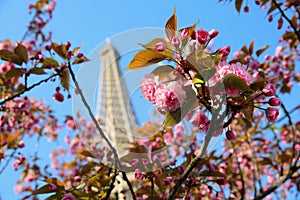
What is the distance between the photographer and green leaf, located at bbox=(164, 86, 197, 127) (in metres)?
0.99

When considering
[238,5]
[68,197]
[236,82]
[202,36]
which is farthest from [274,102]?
[238,5]

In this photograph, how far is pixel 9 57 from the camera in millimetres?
1617

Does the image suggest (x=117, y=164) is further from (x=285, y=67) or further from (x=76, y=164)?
(x=285, y=67)

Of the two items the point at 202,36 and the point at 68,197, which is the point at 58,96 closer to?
the point at 68,197

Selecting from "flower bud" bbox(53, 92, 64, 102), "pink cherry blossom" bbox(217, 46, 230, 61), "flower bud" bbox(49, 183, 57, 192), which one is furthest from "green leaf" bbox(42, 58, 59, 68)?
"pink cherry blossom" bbox(217, 46, 230, 61)

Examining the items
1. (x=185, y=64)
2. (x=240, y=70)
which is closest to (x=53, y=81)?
(x=185, y=64)

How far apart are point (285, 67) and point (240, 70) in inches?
109

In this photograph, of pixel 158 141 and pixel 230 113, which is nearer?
pixel 230 113

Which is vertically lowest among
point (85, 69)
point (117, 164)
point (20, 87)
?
point (117, 164)

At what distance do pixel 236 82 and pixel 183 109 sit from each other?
0.58 feet

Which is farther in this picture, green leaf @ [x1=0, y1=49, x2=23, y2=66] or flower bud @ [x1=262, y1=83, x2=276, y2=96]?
green leaf @ [x1=0, y1=49, x2=23, y2=66]

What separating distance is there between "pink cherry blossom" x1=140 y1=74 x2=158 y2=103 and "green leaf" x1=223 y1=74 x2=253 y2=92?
222 mm

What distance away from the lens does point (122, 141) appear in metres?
1.93

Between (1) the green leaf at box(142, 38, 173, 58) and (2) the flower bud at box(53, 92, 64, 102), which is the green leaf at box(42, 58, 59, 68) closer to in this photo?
(2) the flower bud at box(53, 92, 64, 102)
